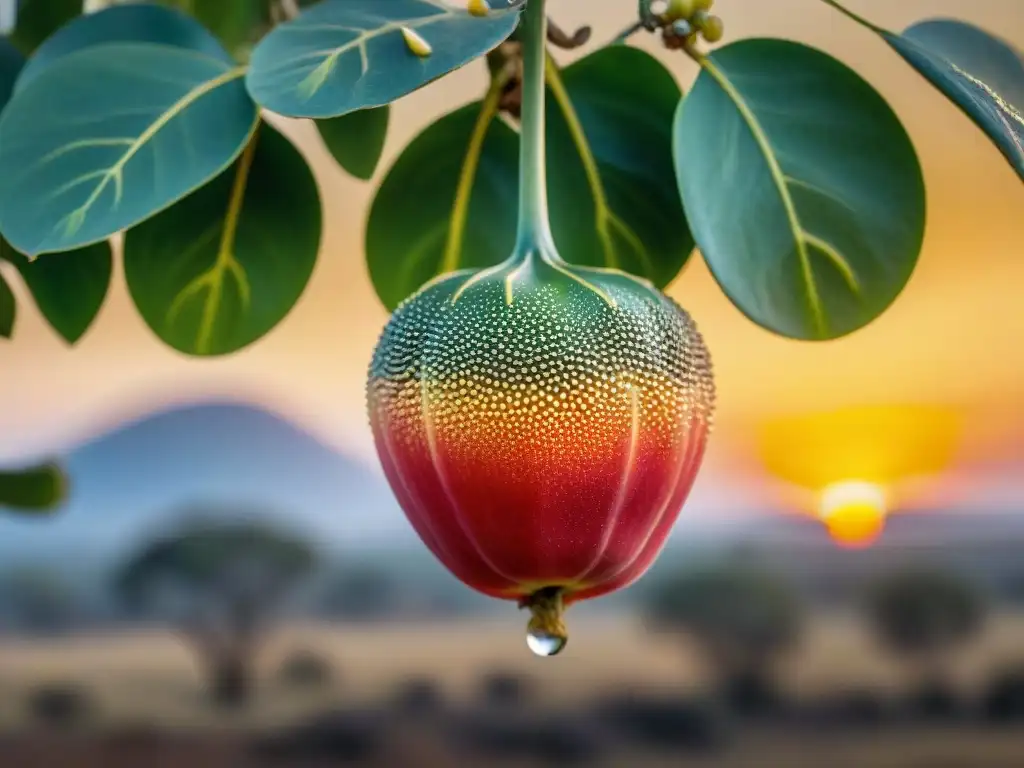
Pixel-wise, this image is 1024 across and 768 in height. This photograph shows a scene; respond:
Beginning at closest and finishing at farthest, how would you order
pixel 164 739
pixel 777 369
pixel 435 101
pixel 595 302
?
pixel 595 302
pixel 435 101
pixel 777 369
pixel 164 739

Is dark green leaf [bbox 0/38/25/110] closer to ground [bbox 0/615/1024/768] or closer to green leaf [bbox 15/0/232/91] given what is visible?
green leaf [bbox 15/0/232/91]

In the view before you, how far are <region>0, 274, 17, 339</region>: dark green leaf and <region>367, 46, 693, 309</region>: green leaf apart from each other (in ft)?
0.48

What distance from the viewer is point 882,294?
23 cm

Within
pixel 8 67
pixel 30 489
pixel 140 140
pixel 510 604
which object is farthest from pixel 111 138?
pixel 510 604

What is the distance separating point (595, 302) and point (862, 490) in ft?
2.48

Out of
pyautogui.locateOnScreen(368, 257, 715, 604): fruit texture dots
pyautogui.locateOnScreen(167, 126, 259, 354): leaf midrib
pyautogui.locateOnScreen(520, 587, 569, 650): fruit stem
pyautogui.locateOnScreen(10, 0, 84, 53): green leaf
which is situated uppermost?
pyautogui.locateOnScreen(10, 0, 84, 53): green leaf

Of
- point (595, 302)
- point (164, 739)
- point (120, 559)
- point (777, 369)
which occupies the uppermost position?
point (777, 369)

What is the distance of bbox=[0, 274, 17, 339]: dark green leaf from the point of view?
0.36 m

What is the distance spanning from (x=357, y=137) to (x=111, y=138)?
0.09m

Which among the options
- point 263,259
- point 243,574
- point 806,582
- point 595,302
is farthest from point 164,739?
point 595,302

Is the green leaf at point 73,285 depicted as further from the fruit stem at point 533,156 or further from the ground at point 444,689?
the ground at point 444,689

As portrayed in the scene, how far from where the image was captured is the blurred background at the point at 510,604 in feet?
2.97

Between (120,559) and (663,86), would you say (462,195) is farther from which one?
(120,559)

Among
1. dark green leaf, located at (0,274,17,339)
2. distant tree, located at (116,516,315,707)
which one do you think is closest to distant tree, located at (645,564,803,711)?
distant tree, located at (116,516,315,707)
